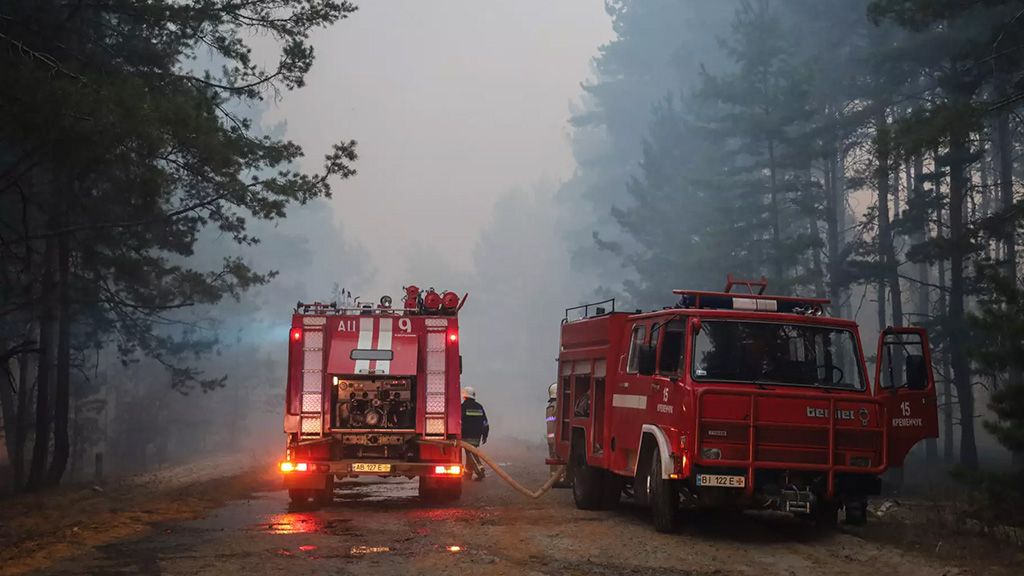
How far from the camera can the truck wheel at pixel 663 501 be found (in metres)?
12.8

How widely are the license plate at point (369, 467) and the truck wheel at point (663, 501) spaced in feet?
15.6

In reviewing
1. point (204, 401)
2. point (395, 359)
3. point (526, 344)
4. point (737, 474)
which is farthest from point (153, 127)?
point (526, 344)

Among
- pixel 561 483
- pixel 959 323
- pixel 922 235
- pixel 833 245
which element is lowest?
pixel 561 483

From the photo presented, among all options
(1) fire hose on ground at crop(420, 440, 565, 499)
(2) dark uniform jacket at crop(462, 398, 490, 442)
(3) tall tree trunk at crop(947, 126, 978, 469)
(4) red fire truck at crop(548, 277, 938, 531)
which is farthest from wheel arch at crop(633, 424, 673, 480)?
(3) tall tree trunk at crop(947, 126, 978, 469)

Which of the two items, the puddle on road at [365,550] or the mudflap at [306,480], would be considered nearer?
the puddle on road at [365,550]

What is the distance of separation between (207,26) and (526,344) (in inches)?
4206

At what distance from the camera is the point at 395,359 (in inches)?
669

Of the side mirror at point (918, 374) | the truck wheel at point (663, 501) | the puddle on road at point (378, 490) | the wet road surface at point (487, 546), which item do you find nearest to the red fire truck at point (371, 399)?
the wet road surface at point (487, 546)

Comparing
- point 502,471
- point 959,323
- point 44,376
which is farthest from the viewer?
point 959,323

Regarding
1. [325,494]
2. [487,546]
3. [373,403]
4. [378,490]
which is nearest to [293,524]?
[325,494]

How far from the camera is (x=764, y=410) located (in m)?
12.1

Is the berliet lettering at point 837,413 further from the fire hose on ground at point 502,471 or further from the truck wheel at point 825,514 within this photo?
the fire hose on ground at point 502,471

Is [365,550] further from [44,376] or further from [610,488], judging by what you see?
[44,376]

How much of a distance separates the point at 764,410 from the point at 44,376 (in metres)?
17.9
